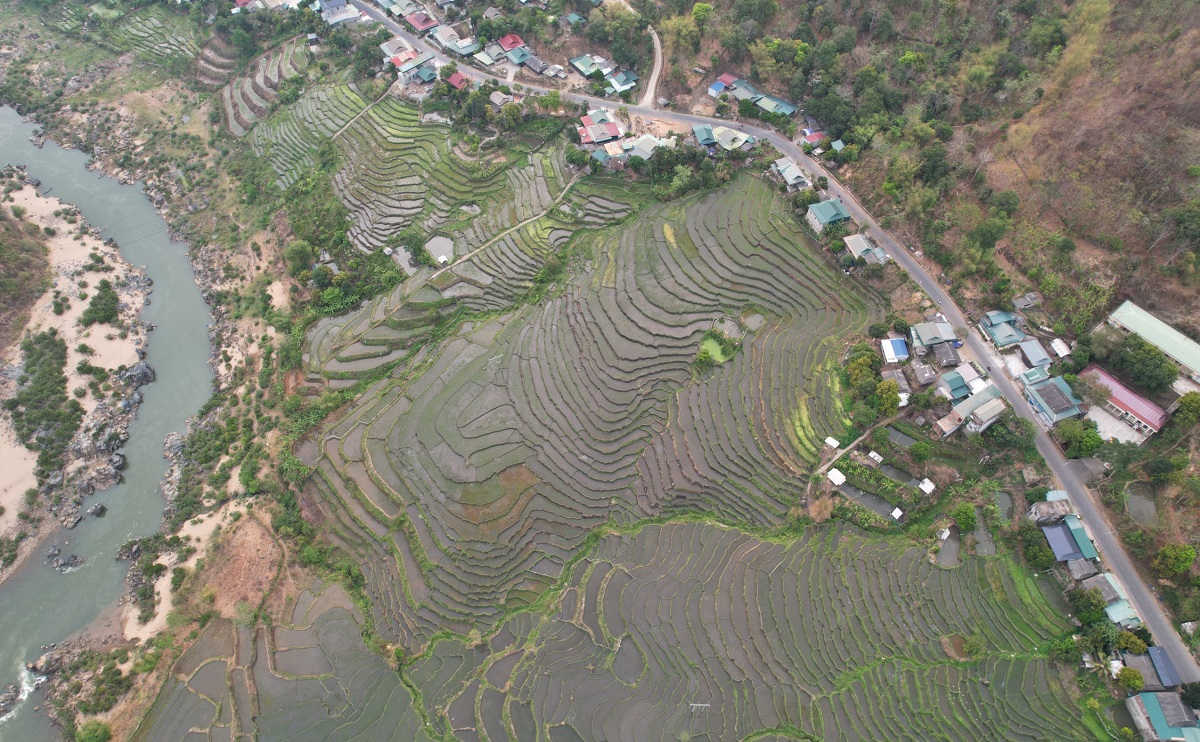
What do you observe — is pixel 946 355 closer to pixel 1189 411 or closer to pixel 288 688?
pixel 1189 411

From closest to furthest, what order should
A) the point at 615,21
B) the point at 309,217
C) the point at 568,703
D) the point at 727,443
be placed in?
the point at 568,703
the point at 727,443
the point at 309,217
the point at 615,21

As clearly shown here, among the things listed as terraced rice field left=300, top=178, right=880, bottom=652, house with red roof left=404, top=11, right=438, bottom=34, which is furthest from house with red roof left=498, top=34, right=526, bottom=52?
terraced rice field left=300, top=178, right=880, bottom=652

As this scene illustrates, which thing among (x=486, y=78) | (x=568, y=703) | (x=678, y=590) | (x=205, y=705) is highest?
(x=486, y=78)

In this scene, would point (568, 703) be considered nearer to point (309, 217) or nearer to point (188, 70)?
point (309, 217)

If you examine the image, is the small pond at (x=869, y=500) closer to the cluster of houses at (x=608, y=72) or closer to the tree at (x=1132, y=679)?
the tree at (x=1132, y=679)

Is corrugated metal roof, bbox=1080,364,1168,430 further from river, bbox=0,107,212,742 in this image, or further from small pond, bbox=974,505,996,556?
river, bbox=0,107,212,742

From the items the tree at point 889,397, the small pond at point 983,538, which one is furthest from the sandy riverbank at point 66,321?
the small pond at point 983,538

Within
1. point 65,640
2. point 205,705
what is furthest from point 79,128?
point 205,705
